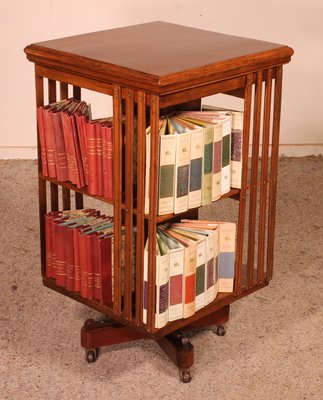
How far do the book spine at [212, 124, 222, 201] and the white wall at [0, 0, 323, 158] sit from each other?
194 centimetres

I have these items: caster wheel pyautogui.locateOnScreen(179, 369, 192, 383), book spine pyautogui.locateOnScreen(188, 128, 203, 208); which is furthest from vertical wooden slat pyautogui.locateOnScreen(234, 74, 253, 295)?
caster wheel pyautogui.locateOnScreen(179, 369, 192, 383)

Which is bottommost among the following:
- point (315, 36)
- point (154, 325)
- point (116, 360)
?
point (116, 360)

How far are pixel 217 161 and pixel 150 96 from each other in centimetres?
40

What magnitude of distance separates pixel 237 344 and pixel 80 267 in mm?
674

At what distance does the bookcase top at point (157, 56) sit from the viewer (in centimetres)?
273

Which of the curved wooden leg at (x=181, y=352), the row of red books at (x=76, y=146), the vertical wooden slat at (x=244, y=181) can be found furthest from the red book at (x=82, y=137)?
the curved wooden leg at (x=181, y=352)

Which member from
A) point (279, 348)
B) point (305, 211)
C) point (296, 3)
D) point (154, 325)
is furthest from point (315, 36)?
point (154, 325)

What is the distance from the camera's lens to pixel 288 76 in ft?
16.4

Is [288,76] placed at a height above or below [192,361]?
above

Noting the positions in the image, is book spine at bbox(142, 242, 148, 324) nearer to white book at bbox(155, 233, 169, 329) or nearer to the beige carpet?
white book at bbox(155, 233, 169, 329)

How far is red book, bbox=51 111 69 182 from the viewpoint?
3.01 meters

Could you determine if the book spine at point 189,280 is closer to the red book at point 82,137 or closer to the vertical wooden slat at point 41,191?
the red book at point 82,137

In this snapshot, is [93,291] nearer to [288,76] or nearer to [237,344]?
[237,344]

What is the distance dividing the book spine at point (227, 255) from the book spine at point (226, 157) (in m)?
0.14
